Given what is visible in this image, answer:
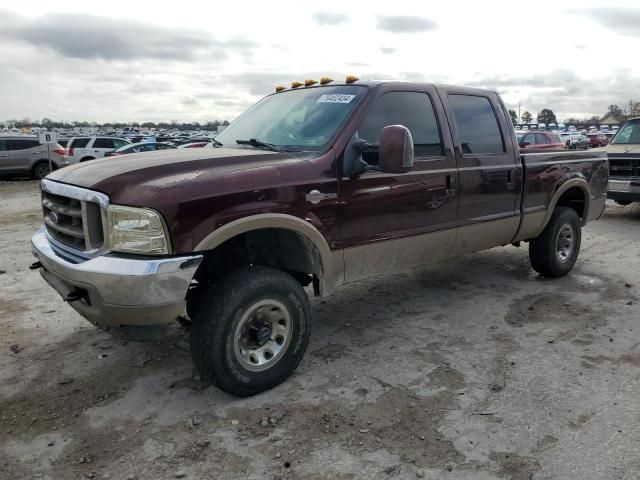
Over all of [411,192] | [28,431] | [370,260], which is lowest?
[28,431]

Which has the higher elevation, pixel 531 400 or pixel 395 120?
pixel 395 120

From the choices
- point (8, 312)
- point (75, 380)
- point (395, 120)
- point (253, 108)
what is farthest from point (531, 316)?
point (8, 312)

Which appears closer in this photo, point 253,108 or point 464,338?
point 464,338

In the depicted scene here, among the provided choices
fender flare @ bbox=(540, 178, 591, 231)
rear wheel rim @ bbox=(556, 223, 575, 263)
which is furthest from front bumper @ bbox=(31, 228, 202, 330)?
rear wheel rim @ bbox=(556, 223, 575, 263)

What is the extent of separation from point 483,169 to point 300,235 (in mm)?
2170

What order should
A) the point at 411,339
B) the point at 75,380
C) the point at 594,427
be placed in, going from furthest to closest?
the point at 411,339 → the point at 75,380 → the point at 594,427

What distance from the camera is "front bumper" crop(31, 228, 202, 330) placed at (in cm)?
300

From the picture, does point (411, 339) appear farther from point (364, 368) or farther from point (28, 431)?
point (28, 431)

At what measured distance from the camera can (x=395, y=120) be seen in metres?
4.37

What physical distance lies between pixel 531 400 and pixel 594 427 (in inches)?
15.9

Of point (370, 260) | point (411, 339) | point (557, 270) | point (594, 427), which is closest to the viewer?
point (594, 427)

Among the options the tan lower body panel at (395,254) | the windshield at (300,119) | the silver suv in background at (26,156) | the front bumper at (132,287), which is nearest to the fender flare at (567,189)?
the tan lower body panel at (395,254)

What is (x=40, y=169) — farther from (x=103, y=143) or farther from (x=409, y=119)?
(x=409, y=119)

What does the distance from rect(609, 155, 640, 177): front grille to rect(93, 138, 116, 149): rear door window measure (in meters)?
18.2
